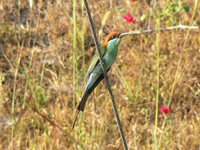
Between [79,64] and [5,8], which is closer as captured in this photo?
[79,64]

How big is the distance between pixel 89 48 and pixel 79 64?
166 millimetres

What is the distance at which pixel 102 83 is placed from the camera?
3.24 metres

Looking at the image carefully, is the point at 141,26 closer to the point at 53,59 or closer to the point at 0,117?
the point at 53,59

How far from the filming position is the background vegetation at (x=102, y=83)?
282 centimetres

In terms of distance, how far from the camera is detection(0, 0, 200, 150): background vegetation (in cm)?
282

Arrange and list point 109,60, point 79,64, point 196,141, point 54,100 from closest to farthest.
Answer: point 109,60 → point 196,141 → point 54,100 → point 79,64

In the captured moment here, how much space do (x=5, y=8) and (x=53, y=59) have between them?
655 millimetres

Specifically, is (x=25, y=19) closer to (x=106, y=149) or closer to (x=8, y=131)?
(x=8, y=131)

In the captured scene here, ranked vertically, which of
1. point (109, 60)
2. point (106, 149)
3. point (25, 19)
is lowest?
point (106, 149)

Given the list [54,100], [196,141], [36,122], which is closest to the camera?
[196,141]

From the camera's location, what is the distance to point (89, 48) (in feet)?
12.0

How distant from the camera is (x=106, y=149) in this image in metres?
2.81

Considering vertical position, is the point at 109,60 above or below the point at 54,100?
above

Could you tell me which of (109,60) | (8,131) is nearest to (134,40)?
(8,131)
